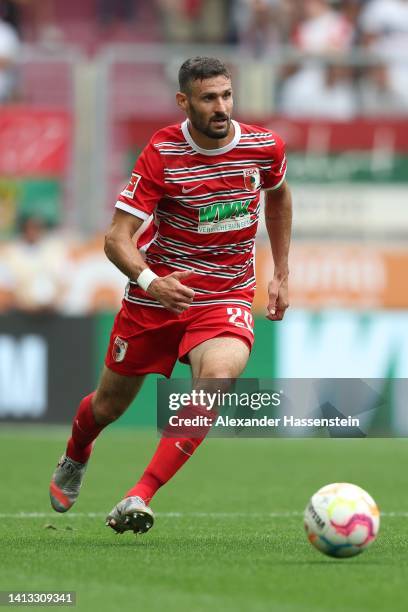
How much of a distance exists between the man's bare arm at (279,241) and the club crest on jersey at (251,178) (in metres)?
0.26

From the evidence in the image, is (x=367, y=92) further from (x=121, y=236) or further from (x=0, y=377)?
(x=121, y=236)

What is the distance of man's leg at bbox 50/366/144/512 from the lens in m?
7.35

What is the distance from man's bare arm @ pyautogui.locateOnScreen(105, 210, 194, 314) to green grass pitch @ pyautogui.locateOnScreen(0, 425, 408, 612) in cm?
113

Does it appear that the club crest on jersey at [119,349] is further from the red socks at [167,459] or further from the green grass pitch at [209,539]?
A: the green grass pitch at [209,539]

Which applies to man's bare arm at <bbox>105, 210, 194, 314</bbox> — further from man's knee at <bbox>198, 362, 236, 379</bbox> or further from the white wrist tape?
man's knee at <bbox>198, 362, 236, 379</bbox>

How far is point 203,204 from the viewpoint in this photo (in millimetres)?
7000

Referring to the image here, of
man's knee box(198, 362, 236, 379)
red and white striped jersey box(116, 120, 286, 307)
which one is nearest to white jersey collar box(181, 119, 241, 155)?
red and white striped jersey box(116, 120, 286, 307)

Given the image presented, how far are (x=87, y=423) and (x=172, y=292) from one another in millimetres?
1257

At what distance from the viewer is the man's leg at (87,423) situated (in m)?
7.35

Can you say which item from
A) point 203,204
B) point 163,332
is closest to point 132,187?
point 203,204

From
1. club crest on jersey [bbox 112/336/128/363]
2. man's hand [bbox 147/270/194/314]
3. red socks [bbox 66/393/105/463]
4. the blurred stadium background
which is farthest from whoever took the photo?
the blurred stadium background

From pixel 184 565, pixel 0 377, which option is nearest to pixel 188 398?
pixel 184 565

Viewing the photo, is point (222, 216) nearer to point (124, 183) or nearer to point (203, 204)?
point (203, 204)

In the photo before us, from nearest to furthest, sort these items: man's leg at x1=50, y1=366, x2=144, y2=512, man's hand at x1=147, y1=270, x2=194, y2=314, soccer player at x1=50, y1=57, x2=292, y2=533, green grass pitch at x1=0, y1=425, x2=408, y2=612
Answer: green grass pitch at x1=0, y1=425, x2=408, y2=612
man's hand at x1=147, y1=270, x2=194, y2=314
soccer player at x1=50, y1=57, x2=292, y2=533
man's leg at x1=50, y1=366, x2=144, y2=512
